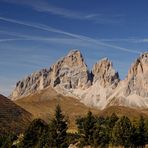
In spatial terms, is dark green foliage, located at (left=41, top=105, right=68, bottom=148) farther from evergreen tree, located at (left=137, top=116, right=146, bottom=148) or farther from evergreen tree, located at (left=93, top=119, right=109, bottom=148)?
evergreen tree, located at (left=137, top=116, right=146, bottom=148)

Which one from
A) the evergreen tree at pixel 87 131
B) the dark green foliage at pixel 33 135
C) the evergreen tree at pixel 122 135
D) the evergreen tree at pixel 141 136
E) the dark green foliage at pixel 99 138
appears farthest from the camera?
the evergreen tree at pixel 141 136

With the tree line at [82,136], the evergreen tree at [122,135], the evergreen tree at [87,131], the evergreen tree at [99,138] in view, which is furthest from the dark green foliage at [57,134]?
the evergreen tree at [122,135]

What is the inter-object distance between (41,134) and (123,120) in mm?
31869

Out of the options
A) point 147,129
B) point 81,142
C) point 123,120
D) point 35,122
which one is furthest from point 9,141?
point 147,129

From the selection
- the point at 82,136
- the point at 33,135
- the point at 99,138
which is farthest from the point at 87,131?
the point at 33,135

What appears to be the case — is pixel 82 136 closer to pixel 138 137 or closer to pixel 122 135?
pixel 122 135

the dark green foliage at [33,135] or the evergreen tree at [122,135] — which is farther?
the evergreen tree at [122,135]

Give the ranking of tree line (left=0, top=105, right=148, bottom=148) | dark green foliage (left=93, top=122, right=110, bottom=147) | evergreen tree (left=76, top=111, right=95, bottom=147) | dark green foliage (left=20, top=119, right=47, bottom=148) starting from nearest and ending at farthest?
tree line (left=0, top=105, right=148, bottom=148) < dark green foliage (left=93, top=122, right=110, bottom=147) < evergreen tree (left=76, top=111, right=95, bottom=147) < dark green foliage (left=20, top=119, right=47, bottom=148)

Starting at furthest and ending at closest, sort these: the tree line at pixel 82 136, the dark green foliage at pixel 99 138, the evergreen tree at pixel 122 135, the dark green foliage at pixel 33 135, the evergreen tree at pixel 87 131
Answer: the evergreen tree at pixel 122 135
the dark green foliage at pixel 33 135
the evergreen tree at pixel 87 131
the dark green foliage at pixel 99 138
the tree line at pixel 82 136

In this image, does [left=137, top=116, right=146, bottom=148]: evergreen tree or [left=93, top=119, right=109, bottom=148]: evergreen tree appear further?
[left=137, top=116, right=146, bottom=148]: evergreen tree

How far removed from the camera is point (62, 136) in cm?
12125

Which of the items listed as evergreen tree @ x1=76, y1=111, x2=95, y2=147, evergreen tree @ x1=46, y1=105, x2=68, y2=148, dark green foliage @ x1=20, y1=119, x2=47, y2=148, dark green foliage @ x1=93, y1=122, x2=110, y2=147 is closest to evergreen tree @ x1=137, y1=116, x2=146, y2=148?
dark green foliage @ x1=93, y1=122, x2=110, y2=147

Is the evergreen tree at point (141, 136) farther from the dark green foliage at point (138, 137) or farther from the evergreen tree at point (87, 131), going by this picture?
the evergreen tree at point (87, 131)

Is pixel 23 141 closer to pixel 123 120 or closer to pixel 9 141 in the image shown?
pixel 9 141
